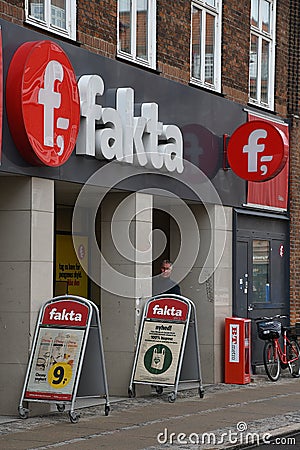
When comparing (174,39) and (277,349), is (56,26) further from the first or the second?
(277,349)

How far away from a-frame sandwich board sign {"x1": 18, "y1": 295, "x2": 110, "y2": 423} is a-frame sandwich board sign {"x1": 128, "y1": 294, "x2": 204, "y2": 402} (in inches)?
68.8

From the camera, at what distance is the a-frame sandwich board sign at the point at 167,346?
48.5 feet

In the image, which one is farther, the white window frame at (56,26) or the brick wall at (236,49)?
the brick wall at (236,49)

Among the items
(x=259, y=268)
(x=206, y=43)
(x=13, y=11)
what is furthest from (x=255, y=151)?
(x=13, y=11)

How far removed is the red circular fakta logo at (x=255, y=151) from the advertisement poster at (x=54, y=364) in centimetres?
560

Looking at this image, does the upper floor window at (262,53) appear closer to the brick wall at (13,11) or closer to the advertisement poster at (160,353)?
the advertisement poster at (160,353)

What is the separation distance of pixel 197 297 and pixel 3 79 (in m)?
6.48

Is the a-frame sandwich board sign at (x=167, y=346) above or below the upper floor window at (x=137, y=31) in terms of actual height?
below

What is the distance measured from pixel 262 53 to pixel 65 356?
901 cm

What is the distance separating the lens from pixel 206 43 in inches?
703

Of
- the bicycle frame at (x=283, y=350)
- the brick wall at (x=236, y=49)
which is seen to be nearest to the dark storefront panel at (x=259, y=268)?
the bicycle frame at (x=283, y=350)

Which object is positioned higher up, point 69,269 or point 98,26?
point 98,26

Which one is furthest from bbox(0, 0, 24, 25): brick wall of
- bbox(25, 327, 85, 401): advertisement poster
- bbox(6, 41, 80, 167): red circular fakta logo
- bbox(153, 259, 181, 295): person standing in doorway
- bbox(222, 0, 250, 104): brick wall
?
bbox(222, 0, 250, 104): brick wall

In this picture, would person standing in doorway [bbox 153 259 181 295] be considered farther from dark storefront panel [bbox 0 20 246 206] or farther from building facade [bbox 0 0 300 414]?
dark storefront panel [bbox 0 20 246 206]
